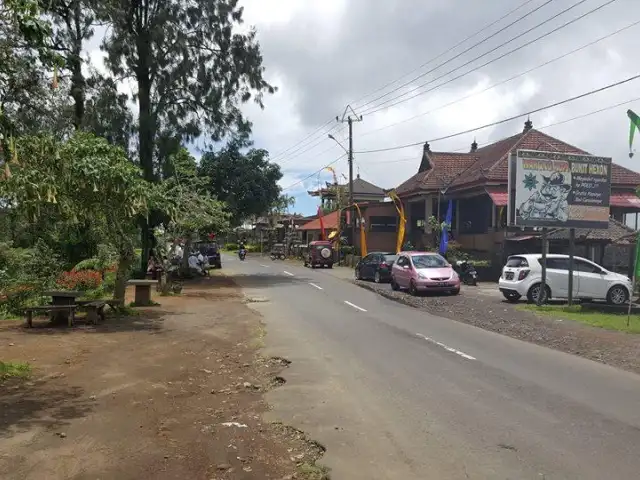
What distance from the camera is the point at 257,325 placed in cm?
1400

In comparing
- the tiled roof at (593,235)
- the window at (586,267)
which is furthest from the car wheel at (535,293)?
the tiled roof at (593,235)

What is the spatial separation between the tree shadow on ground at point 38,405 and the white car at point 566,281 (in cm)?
1501

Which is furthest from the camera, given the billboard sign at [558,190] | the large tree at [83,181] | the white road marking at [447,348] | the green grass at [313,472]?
the billboard sign at [558,190]

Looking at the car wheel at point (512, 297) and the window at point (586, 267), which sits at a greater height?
the window at point (586, 267)

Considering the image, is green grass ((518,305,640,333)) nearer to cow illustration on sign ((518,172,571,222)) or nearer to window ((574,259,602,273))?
window ((574,259,602,273))

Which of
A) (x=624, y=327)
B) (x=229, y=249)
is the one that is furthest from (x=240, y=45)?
(x=229, y=249)

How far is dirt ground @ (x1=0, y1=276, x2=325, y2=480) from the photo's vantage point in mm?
4895

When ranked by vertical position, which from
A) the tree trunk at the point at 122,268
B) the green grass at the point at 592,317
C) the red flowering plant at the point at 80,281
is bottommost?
the green grass at the point at 592,317

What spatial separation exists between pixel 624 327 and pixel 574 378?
20.4 ft

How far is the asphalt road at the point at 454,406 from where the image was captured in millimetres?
5043

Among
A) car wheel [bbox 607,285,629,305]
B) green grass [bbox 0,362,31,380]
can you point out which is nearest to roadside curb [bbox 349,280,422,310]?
car wheel [bbox 607,285,629,305]

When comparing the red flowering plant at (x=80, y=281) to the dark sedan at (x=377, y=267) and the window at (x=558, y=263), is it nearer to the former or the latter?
the dark sedan at (x=377, y=267)

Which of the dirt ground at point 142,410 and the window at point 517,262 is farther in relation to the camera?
the window at point 517,262

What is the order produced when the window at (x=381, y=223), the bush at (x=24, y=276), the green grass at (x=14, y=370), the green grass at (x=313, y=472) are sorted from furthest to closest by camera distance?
1. the window at (x=381, y=223)
2. the bush at (x=24, y=276)
3. the green grass at (x=14, y=370)
4. the green grass at (x=313, y=472)
